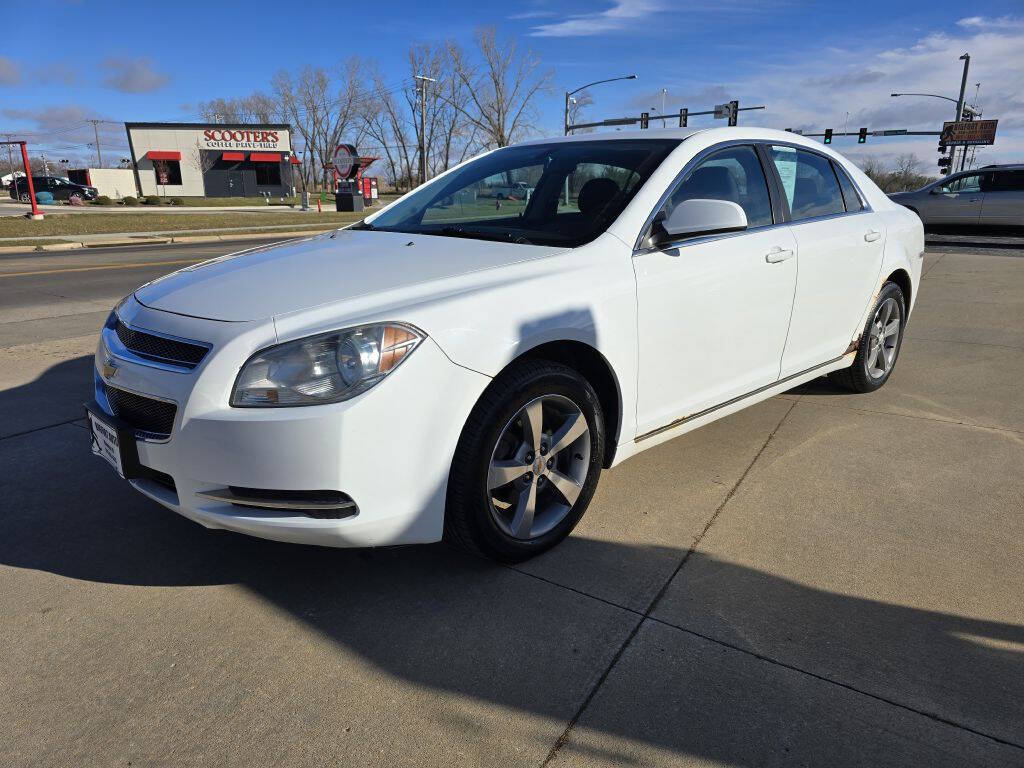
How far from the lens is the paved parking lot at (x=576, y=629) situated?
2.03 m

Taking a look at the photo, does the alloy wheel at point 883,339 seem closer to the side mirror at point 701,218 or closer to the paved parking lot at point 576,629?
the paved parking lot at point 576,629

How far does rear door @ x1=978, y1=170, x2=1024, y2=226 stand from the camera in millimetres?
17188

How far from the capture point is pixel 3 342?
6.70 m

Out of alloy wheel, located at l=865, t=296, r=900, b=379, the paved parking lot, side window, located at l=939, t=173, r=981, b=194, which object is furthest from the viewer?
side window, located at l=939, t=173, r=981, b=194

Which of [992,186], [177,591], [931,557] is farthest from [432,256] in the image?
[992,186]

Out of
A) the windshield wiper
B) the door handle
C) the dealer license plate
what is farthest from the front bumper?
the door handle

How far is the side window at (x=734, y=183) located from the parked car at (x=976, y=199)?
1517 cm

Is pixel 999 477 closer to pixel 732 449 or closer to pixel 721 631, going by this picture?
pixel 732 449

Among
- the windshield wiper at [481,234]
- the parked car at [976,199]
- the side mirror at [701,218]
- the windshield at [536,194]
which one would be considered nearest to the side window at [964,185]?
the parked car at [976,199]

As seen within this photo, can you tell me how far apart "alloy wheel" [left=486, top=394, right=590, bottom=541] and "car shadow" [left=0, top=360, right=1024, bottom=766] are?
0.19m

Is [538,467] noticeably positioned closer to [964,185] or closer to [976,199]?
[976,199]

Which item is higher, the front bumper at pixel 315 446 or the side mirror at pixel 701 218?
the side mirror at pixel 701 218

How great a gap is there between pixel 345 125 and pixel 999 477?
284 ft

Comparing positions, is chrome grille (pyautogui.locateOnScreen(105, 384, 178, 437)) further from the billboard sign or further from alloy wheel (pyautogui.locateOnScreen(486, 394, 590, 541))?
the billboard sign
